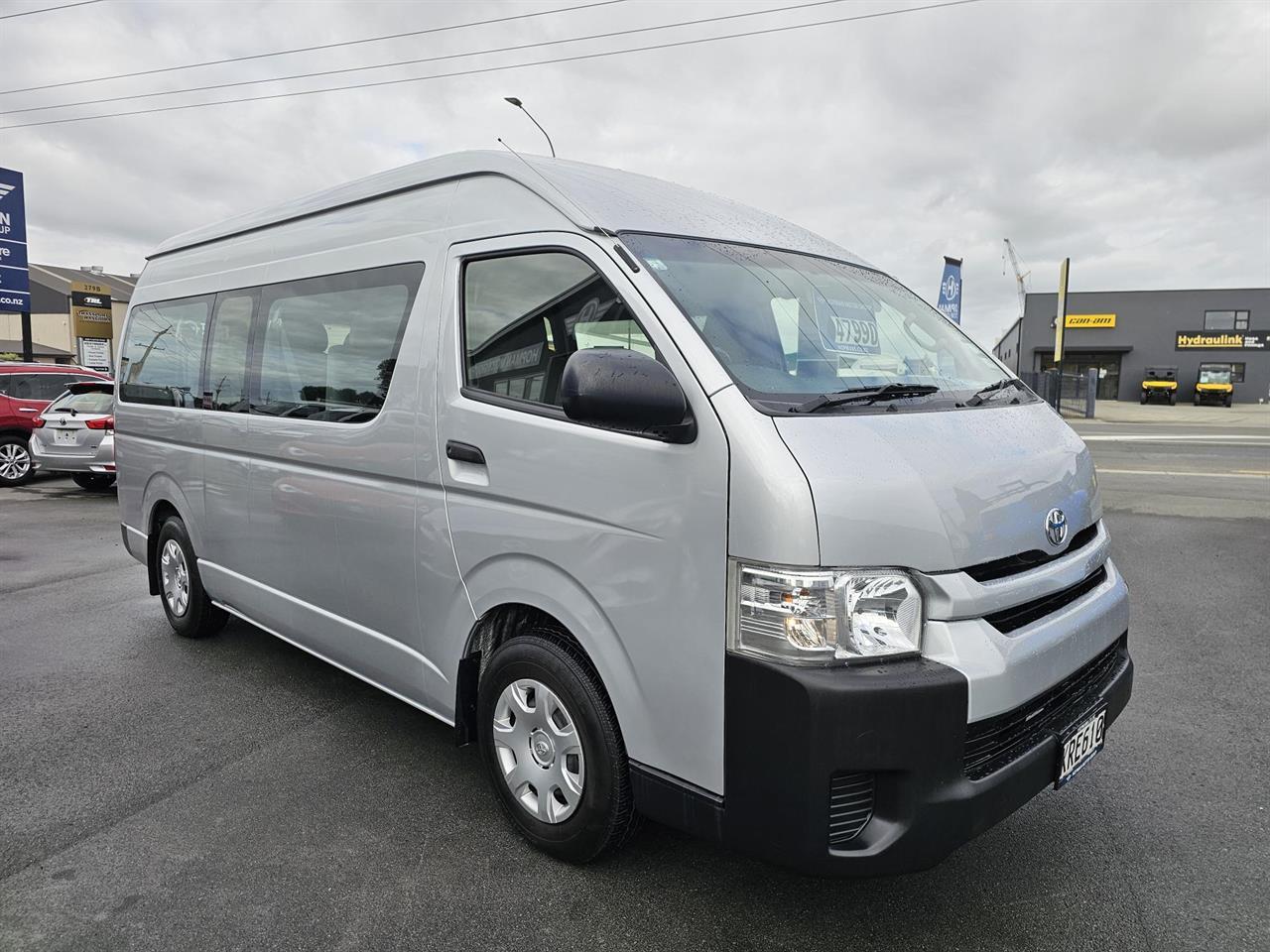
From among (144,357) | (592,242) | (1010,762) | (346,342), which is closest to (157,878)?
(346,342)

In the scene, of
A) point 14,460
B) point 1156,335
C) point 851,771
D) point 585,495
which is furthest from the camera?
point 1156,335

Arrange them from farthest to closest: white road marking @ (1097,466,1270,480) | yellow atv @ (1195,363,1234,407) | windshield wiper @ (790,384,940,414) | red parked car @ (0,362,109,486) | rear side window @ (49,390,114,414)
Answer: yellow atv @ (1195,363,1234,407) → white road marking @ (1097,466,1270,480) → red parked car @ (0,362,109,486) → rear side window @ (49,390,114,414) → windshield wiper @ (790,384,940,414)

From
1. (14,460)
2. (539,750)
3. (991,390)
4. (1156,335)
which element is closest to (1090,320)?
(1156,335)

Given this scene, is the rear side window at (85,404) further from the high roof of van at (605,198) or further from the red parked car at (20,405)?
the high roof of van at (605,198)

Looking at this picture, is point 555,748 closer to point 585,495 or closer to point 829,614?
point 585,495

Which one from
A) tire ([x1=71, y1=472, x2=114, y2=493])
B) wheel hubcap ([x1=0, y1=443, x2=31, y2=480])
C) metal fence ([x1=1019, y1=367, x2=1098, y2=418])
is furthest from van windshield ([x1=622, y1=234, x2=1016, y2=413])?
metal fence ([x1=1019, y1=367, x2=1098, y2=418])

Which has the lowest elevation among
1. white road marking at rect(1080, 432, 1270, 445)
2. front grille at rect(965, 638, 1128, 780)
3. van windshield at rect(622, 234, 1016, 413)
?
white road marking at rect(1080, 432, 1270, 445)

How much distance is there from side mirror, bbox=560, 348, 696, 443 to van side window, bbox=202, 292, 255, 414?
2.54 meters

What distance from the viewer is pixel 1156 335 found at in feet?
168

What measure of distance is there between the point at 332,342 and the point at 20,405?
11507 millimetres

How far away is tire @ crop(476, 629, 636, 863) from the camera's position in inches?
97.3

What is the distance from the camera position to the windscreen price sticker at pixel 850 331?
9.05ft

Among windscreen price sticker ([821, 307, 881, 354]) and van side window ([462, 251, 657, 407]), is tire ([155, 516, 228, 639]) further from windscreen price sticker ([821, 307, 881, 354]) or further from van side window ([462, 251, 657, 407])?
windscreen price sticker ([821, 307, 881, 354])

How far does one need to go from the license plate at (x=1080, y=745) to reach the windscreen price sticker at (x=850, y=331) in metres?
1.31
